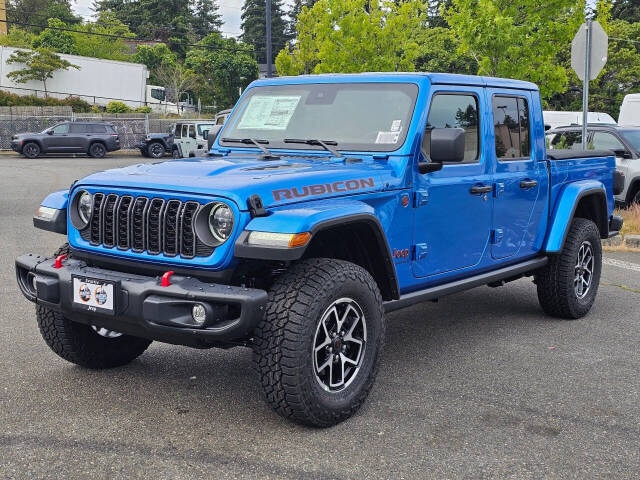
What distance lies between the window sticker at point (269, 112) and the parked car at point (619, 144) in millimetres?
8315

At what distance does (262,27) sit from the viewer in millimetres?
80250

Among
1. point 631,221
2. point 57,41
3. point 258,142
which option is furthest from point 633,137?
point 57,41

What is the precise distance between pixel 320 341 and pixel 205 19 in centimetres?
8858

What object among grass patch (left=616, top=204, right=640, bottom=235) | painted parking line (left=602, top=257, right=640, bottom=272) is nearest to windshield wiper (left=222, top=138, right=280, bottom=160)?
painted parking line (left=602, top=257, right=640, bottom=272)

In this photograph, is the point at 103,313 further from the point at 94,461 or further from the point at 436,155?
the point at 436,155

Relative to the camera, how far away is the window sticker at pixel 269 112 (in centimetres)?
513

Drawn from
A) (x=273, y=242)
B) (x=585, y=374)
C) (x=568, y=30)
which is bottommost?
(x=585, y=374)

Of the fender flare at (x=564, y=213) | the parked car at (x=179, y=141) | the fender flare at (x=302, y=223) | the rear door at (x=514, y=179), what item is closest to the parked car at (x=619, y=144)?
the fender flare at (x=564, y=213)

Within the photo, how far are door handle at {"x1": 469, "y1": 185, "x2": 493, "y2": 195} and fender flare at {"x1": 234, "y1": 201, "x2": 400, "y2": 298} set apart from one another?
1135 mm

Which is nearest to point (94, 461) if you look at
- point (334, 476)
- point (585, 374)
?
point (334, 476)

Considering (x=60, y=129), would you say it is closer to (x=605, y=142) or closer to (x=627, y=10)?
(x=605, y=142)

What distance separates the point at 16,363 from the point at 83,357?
58cm

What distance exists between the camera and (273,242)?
3561mm

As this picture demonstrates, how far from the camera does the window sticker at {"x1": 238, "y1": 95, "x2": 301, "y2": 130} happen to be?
16.8 ft
